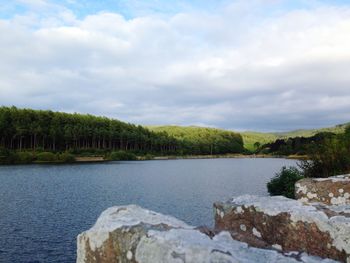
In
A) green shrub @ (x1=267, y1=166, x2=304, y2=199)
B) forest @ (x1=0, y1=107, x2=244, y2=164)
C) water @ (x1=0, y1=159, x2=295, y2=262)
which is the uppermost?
forest @ (x1=0, y1=107, x2=244, y2=164)

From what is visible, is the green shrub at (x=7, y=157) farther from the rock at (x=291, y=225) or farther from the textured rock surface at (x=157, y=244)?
the textured rock surface at (x=157, y=244)

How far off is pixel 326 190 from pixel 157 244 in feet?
24.8

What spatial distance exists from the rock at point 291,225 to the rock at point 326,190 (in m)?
3.80

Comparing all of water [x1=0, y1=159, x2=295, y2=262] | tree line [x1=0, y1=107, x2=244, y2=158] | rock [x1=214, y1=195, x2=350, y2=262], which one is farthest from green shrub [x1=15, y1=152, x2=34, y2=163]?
rock [x1=214, y1=195, x2=350, y2=262]

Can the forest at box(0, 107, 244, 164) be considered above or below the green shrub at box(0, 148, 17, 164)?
above

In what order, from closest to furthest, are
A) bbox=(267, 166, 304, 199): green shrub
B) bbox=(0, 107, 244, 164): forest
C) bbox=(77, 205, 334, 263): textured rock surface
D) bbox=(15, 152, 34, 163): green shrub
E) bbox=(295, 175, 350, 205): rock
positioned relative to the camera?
bbox=(77, 205, 334, 263): textured rock surface, bbox=(295, 175, 350, 205): rock, bbox=(267, 166, 304, 199): green shrub, bbox=(15, 152, 34, 163): green shrub, bbox=(0, 107, 244, 164): forest

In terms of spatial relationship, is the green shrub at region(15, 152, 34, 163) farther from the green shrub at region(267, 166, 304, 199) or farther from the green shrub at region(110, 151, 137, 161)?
the green shrub at region(267, 166, 304, 199)

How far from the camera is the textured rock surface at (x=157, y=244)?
4109 millimetres

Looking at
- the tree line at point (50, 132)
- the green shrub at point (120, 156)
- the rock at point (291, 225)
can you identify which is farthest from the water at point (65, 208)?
the green shrub at point (120, 156)

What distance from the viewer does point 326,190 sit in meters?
10.4

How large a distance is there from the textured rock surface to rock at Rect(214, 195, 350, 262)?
47cm

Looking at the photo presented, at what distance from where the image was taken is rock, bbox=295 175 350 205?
9.97 metres

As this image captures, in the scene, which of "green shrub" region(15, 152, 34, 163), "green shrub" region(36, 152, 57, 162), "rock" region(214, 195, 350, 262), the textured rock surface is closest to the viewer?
the textured rock surface

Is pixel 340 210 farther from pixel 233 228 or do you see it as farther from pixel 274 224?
pixel 233 228
